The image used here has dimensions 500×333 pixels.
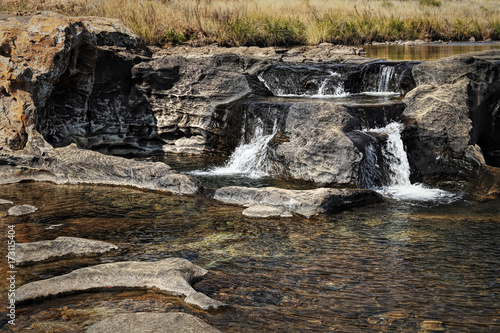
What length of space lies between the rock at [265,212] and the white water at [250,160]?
8.33 ft

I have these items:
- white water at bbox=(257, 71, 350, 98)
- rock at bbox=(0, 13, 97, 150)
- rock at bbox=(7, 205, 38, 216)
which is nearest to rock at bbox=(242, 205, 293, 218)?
rock at bbox=(7, 205, 38, 216)

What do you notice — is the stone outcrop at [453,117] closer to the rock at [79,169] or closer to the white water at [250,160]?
the white water at [250,160]

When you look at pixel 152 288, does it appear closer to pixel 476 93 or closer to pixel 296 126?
pixel 296 126

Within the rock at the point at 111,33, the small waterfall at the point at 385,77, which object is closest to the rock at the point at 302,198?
the small waterfall at the point at 385,77

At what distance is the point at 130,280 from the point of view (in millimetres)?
4852

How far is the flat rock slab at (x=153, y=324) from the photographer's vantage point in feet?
12.5

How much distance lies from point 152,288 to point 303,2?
78.8 ft

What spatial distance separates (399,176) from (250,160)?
266 centimetres

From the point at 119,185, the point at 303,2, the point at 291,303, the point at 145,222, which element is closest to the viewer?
the point at 291,303

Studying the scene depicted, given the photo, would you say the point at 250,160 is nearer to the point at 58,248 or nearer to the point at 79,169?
the point at 79,169

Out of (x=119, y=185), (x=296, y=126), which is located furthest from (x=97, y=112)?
(x=296, y=126)

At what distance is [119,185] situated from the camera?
8.86 m

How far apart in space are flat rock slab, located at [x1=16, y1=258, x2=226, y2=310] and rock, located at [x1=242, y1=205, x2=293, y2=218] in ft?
6.75

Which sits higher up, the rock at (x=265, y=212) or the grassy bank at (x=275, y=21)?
the grassy bank at (x=275, y=21)
